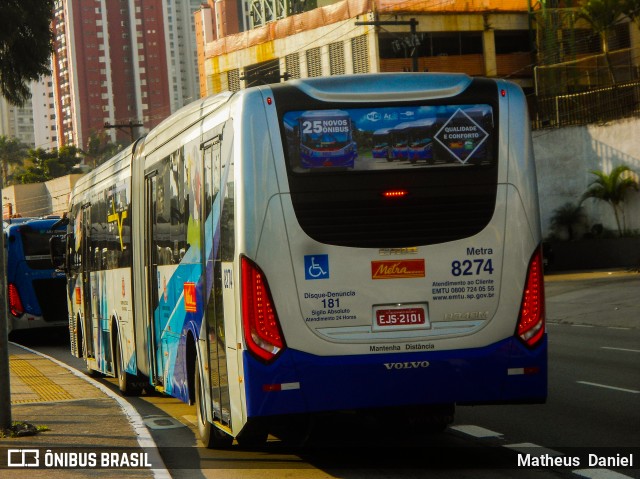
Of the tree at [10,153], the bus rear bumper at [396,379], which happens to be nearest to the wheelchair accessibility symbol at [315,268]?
the bus rear bumper at [396,379]

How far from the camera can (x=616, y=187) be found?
4519 centimetres

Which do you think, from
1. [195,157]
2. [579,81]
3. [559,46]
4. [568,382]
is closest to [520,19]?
[559,46]

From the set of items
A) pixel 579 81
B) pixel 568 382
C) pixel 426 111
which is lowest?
pixel 568 382

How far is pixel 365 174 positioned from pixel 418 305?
1.06 m

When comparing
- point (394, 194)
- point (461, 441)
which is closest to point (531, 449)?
point (461, 441)

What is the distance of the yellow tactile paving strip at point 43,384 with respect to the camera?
52.3ft

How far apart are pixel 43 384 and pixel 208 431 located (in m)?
8.07

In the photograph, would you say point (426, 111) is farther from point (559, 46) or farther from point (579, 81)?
point (559, 46)

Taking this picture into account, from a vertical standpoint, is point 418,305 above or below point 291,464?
above

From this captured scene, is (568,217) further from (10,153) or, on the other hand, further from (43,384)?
(10,153)

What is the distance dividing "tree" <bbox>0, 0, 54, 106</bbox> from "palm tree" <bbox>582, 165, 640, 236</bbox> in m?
30.0

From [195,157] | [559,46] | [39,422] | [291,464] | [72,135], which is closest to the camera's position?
[291,464]

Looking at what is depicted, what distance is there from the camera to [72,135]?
192 metres

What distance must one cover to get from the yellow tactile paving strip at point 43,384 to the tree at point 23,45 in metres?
4.44
